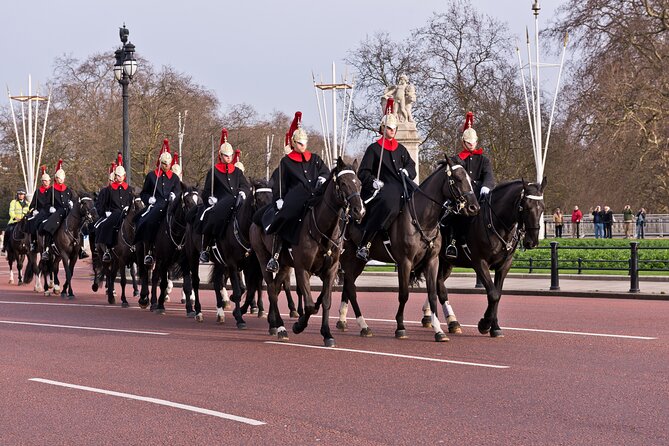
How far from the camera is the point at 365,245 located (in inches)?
578

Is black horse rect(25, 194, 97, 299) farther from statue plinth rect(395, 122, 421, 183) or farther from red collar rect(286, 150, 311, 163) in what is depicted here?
statue plinth rect(395, 122, 421, 183)

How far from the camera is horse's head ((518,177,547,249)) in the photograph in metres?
13.9

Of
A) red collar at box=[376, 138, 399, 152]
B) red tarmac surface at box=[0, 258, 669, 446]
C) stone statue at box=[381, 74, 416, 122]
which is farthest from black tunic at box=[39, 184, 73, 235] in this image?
stone statue at box=[381, 74, 416, 122]

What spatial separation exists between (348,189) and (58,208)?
43.7ft

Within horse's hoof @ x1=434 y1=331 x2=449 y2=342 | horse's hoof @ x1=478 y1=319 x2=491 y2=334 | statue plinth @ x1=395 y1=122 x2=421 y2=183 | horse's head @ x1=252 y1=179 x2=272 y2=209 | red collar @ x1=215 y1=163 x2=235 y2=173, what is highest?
statue plinth @ x1=395 y1=122 x2=421 y2=183

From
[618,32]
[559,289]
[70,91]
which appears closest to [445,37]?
[618,32]

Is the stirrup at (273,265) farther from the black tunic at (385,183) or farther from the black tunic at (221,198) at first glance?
the black tunic at (221,198)

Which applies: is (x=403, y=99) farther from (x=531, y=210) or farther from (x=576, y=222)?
(x=531, y=210)

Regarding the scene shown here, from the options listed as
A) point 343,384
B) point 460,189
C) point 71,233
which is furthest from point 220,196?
point 343,384

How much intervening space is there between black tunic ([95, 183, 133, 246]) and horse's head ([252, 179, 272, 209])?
5.93m

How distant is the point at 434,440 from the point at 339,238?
6129 mm

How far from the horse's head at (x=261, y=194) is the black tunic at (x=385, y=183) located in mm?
1636

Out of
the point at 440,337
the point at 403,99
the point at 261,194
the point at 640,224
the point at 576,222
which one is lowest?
the point at 440,337

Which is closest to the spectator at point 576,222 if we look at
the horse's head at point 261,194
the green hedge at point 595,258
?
the green hedge at point 595,258
